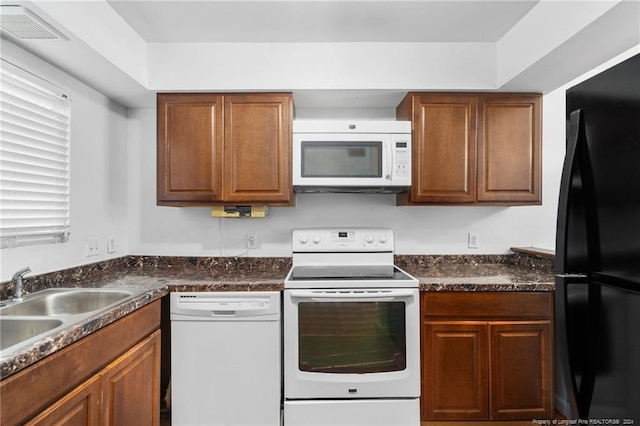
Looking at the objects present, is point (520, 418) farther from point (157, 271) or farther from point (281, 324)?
point (157, 271)

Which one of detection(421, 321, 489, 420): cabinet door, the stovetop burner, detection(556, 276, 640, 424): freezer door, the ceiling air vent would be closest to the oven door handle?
the stovetop burner

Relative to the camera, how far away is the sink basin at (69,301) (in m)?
1.60

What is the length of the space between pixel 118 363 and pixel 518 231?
271 centimetres

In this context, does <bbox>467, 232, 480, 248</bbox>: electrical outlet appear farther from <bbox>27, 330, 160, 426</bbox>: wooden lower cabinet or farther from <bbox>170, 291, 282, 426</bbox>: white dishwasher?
<bbox>27, 330, 160, 426</bbox>: wooden lower cabinet

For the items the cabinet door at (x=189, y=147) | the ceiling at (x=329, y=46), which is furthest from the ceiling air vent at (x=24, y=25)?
the cabinet door at (x=189, y=147)

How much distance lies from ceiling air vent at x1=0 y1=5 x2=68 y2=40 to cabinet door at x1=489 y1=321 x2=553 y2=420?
2647 millimetres

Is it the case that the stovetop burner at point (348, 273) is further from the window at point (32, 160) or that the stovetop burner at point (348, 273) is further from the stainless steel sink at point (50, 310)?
the window at point (32, 160)

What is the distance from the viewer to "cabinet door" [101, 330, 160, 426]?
4.51 feet

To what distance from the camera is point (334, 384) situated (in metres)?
1.93

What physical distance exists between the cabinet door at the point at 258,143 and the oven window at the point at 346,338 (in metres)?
0.79

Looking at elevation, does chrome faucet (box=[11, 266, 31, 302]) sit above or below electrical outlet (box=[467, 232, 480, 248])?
below

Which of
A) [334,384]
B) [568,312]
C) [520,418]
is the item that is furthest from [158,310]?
[520,418]

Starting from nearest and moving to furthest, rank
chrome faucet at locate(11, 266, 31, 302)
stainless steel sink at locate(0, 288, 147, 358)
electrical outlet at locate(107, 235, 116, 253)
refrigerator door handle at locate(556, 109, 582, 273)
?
refrigerator door handle at locate(556, 109, 582, 273) → stainless steel sink at locate(0, 288, 147, 358) → chrome faucet at locate(11, 266, 31, 302) → electrical outlet at locate(107, 235, 116, 253)

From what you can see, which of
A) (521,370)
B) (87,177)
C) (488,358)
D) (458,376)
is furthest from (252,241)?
(521,370)
